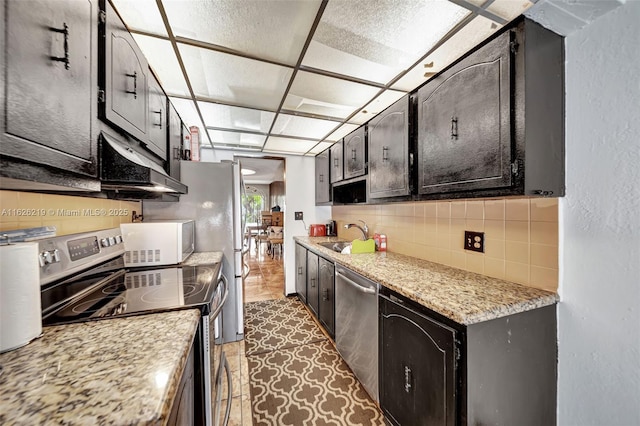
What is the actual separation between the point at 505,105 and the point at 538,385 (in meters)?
1.30

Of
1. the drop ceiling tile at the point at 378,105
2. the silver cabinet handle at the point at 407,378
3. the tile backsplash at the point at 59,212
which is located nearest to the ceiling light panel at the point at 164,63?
the tile backsplash at the point at 59,212

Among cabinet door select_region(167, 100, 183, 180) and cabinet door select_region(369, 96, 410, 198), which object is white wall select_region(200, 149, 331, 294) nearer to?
cabinet door select_region(167, 100, 183, 180)

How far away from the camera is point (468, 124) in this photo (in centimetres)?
118

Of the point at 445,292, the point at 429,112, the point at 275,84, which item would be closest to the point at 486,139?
the point at 429,112

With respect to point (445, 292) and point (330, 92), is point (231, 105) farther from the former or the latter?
point (445, 292)

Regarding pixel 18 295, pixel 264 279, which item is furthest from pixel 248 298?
pixel 18 295

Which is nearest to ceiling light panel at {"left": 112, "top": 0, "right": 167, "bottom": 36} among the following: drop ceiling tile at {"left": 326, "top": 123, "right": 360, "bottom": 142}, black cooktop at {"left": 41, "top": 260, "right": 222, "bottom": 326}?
A: black cooktop at {"left": 41, "top": 260, "right": 222, "bottom": 326}

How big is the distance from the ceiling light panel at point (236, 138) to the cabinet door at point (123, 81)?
142cm

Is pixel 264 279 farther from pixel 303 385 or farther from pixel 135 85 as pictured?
pixel 135 85

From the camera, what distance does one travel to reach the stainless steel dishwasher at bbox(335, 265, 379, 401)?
59.2 inches

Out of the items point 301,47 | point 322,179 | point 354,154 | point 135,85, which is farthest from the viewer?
point 322,179

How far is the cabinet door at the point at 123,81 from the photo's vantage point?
95cm

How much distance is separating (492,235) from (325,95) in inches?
62.5

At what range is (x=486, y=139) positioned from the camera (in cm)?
110
